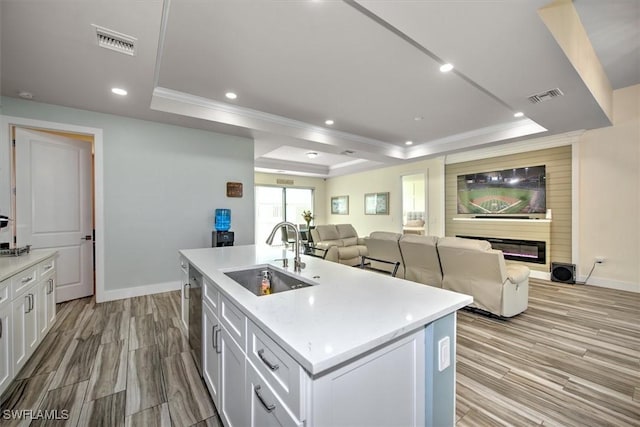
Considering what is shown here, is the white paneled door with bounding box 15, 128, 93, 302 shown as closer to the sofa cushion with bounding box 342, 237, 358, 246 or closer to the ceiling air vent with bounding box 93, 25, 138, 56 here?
the ceiling air vent with bounding box 93, 25, 138, 56

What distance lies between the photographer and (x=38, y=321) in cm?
236

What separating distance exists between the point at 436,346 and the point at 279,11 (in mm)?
2520

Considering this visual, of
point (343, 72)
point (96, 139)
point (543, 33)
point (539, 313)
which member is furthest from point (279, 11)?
point (539, 313)

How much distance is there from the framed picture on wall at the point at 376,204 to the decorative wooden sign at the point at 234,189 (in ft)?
16.0

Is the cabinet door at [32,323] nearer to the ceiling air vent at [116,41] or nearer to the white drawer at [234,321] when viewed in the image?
the white drawer at [234,321]

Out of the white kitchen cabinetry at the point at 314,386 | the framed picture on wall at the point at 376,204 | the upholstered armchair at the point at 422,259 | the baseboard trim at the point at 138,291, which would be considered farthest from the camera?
the framed picture on wall at the point at 376,204

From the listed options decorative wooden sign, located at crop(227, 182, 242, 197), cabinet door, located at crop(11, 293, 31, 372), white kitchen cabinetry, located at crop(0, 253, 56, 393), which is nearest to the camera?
white kitchen cabinetry, located at crop(0, 253, 56, 393)

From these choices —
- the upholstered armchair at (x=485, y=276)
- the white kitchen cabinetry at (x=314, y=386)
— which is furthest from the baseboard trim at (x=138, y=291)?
the upholstered armchair at (x=485, y=276)

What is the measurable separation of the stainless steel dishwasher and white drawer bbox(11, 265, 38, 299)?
115 centimetres

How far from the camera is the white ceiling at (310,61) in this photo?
6.32 feet

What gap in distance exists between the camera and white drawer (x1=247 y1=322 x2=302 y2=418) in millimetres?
839

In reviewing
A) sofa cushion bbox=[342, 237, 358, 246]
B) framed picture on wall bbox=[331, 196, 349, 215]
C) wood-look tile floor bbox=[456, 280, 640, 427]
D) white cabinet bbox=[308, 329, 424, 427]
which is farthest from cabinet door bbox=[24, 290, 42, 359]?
framed picture on wall bbox=[331, 196, 349, 215]

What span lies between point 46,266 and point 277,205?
7282 millimetres

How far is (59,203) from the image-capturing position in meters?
3.58
